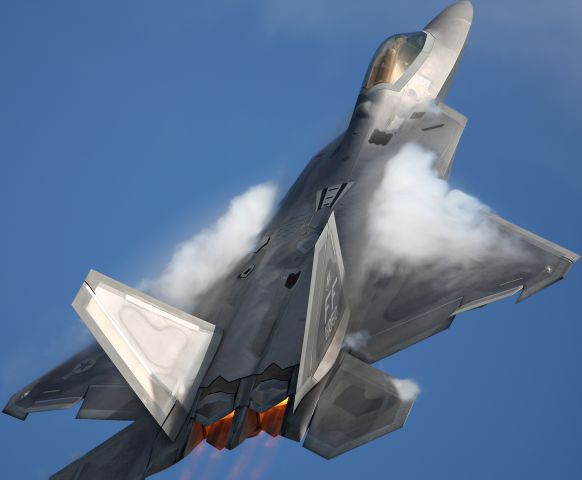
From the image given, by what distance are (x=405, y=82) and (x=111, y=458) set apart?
10386 millimetres

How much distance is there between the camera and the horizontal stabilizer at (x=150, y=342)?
47.2 feet

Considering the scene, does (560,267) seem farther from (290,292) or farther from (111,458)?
(111,458)

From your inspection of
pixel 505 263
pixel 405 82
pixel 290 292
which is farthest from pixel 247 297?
pixel 405 82

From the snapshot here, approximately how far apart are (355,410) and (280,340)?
169 centimetres

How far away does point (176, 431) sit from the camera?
50.5 feet

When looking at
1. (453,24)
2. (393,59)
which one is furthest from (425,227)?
(453,24)

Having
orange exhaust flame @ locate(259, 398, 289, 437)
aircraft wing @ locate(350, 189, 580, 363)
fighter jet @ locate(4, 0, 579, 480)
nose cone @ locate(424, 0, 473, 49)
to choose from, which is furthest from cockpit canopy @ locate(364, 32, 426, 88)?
orange exhaust flame @ locate(259, 398, 289, 437)

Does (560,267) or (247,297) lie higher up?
(560,267)

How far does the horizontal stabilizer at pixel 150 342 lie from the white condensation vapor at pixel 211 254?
297cm

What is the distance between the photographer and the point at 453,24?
24.1 m

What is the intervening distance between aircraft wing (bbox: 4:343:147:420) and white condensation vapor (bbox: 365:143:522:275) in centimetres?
448

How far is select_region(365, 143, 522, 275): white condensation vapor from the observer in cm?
1773

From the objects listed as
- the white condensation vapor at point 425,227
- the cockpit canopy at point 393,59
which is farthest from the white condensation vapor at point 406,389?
the cockpit canopy at point 393,59

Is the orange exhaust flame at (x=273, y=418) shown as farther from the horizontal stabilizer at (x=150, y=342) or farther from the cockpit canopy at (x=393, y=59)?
the cockpit canopy at (x=393, y=59)
